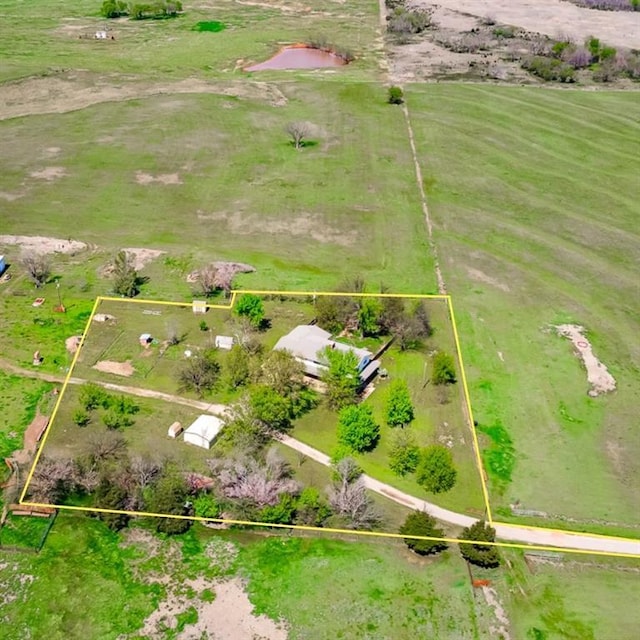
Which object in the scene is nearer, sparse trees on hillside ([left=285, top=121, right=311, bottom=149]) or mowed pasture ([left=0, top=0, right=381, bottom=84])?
sparse trees on hillside ([left=285, top=121, right=311, bottom=149])

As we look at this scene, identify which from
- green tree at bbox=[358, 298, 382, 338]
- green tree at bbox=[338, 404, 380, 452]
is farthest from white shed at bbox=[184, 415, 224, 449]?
green tree at bbox=[358, 298, 382, 338]

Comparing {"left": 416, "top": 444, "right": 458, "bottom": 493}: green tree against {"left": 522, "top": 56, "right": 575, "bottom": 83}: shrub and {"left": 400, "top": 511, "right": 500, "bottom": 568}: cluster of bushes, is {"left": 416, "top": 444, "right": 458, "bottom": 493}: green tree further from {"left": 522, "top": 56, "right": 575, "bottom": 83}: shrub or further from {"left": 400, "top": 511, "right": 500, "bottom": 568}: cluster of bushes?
{"left": 522, "top": 56, "right": 575, "bottom": 83}: shrub

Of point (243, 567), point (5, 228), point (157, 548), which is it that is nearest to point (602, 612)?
point (243, 567)

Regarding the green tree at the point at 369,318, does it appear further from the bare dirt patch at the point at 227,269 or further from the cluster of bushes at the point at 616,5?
the cluster of bushes at the point at 616,5

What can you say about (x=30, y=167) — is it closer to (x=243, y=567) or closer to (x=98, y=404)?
(x=98, y=404)

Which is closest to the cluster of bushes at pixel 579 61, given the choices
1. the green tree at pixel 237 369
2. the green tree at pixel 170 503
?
the green tree at pixel 237 369
